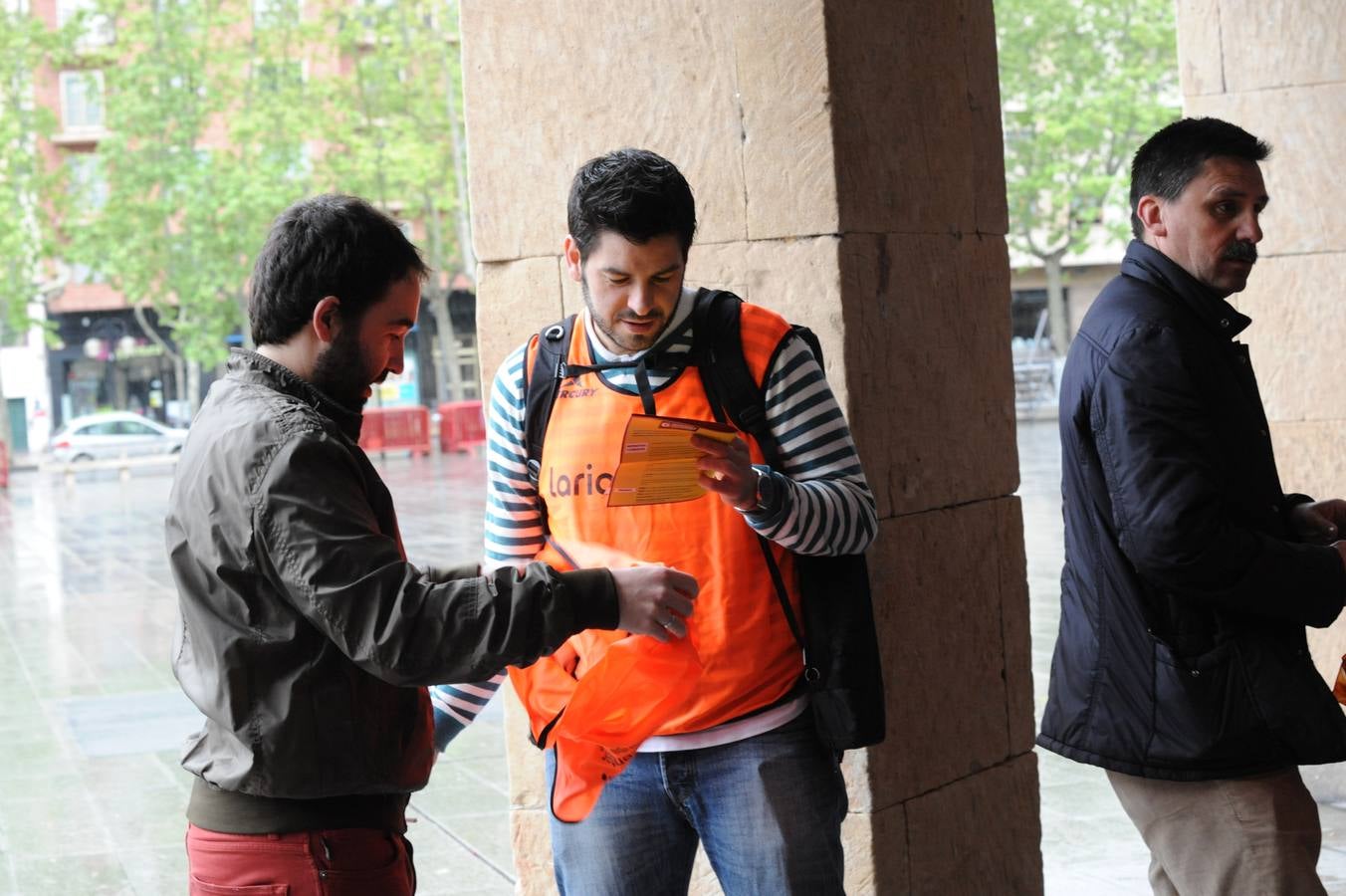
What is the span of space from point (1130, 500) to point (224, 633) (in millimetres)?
1550

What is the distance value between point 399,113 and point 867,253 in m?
34.9

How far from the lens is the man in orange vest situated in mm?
2652

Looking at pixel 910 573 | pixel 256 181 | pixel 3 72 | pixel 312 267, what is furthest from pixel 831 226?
pixel 3 72

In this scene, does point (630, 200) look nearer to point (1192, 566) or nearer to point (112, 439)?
point (1192, 566)

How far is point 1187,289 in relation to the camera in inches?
117

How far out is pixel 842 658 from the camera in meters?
2.69

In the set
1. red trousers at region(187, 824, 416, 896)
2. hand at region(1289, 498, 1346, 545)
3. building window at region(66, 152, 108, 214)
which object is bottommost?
red trousers at region(187, 824, 416, 896)

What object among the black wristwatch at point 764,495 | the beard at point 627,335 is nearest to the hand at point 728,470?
the black wristwatch at point 764,495

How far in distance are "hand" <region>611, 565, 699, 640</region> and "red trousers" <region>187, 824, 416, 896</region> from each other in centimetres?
51

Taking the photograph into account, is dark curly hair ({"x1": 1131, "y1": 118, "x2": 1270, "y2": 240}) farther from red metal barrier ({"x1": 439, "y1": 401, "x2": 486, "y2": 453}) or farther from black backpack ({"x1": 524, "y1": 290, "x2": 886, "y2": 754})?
red metal barrier ({"x1": 439, "y1": 401, "x2": 486, "y2": 453})

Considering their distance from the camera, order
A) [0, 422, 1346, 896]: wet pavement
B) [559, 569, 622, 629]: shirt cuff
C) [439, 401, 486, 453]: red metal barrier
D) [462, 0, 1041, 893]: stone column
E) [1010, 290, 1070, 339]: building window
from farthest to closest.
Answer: [1010, 290, 1070, 339]: building window → [439, 401, 486, 453]: red metal barrier → [0, 422, 1346, 896]: wet pavement → [462, 0, 1041, 893]: stone column → [559, 569, 622, 629]: shirt cuff

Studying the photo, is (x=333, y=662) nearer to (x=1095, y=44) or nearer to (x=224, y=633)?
(x=224, y=633)

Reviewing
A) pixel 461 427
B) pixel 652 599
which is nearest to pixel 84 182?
pixel 461 427

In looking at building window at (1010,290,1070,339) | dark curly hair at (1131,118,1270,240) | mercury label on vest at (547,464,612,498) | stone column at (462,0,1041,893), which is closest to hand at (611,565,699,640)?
mercury label on vest at (547,464,612,498)
